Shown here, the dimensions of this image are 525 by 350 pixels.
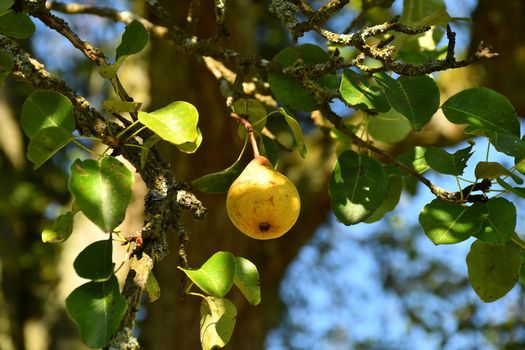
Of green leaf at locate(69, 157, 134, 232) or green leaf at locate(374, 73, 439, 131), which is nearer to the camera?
green leaf at locate(69, 157, 134, 232)

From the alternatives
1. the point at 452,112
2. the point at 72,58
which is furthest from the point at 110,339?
the point at 72,58

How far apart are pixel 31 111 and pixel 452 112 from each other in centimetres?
62

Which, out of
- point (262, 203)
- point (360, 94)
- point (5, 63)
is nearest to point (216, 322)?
point (262, 203)

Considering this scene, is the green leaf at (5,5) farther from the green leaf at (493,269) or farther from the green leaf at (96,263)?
the green leaf at (493,269)

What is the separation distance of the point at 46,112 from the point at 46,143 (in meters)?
0.07

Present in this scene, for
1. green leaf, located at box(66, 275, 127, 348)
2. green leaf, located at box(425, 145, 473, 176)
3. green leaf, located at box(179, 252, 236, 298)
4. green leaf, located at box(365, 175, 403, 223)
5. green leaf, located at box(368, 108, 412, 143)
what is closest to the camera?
green leaf, located at box(66, 275, 127, 348)

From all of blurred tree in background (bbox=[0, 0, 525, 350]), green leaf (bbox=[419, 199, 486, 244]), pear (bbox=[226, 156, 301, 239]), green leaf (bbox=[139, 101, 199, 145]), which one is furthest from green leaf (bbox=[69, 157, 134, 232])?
blurred tree in background (bbox=[0, 0, 525, 350])

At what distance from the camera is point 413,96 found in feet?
3.32

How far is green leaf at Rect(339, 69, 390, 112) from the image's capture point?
102cm

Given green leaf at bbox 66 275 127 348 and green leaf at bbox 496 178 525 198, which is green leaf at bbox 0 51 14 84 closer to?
green leaf at bbox 66 275 127 348

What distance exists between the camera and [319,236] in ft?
15.6

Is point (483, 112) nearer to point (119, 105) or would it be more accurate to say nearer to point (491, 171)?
point (491, 171)

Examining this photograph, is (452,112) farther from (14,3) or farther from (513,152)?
(14,3)

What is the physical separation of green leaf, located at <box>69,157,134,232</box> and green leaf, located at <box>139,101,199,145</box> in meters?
0.06
